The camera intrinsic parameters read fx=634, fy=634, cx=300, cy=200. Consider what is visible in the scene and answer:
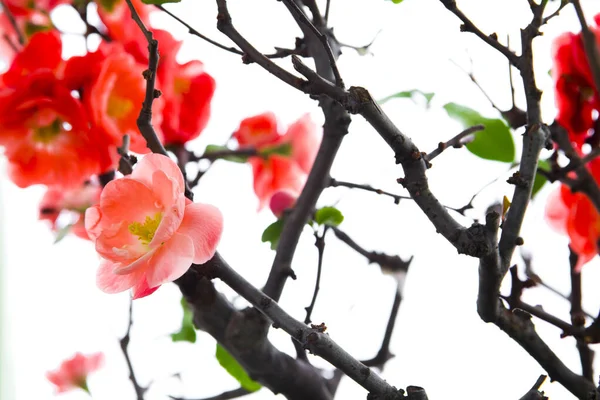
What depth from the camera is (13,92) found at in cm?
36

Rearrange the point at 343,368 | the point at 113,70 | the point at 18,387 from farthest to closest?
1. the point at 18,387
2. the point at 113,70
3. the point at 343,368

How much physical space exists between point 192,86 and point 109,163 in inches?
3.2

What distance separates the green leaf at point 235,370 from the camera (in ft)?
1.43

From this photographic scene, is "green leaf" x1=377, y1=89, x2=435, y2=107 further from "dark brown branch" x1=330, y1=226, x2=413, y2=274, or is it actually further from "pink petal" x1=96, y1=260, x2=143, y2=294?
"pink petal" x1=96, y1=260, x2=143, y2=294

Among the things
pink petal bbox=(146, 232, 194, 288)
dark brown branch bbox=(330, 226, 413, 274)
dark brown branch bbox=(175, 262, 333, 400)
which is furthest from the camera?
dark brown branch bbox=(330, 226, 413, 274)

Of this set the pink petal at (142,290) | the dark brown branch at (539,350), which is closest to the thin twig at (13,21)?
the pink petal at (142,290)

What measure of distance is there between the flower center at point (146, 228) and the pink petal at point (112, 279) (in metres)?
0.02

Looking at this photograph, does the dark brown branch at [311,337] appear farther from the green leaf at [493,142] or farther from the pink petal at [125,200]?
the green leaf at [493,142]

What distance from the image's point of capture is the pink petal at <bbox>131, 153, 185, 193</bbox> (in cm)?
26

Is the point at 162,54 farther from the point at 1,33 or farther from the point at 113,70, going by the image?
the point at 1,33

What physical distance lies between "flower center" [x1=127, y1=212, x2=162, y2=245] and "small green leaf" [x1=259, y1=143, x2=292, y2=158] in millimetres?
186

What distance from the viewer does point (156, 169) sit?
26cm

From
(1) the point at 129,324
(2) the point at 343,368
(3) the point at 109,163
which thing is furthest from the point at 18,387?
(2) the point at 343,368

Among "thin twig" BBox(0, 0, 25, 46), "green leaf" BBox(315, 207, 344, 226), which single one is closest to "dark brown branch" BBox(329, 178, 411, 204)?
"green leaf" BBox(315, 207, 344, 226)
